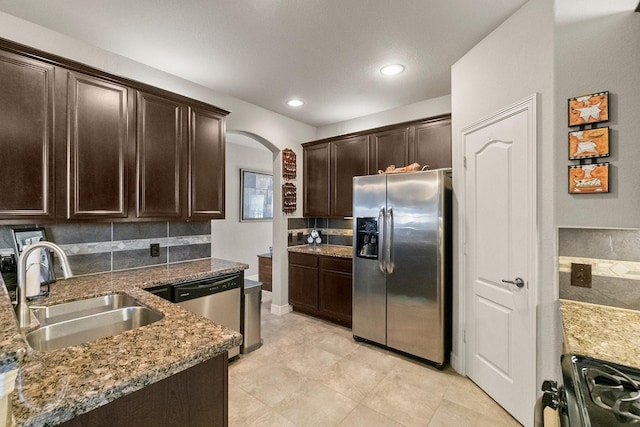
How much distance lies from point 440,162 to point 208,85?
8.59 ft

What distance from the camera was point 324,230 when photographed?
4.50 metres

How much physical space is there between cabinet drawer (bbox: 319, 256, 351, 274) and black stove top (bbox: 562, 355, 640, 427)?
243 centimetres

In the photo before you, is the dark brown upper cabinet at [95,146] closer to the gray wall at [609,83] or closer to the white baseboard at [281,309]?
the white baseboard at [281,309]

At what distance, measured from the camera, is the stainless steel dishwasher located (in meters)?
2.32

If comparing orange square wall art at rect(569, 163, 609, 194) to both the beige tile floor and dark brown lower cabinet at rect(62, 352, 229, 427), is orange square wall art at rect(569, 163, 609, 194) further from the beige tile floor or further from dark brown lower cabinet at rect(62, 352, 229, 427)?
dark brown lower cabinet at rect(62, 352, 229, 427)

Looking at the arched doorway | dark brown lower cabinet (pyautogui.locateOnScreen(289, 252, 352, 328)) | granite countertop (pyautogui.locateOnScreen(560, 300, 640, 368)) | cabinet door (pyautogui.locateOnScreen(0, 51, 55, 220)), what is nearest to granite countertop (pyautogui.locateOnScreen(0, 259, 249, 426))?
cabinet door (pyautogui.locateOnScreen(0, 51, 55, 220))

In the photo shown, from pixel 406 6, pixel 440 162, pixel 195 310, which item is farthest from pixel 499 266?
pixel 195 310

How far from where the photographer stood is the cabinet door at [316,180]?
409cm

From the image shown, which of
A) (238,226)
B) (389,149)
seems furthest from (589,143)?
(238,226)

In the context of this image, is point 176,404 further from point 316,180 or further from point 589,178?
point 316,180

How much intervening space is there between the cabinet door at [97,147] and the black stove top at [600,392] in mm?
2806

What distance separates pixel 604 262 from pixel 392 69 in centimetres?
216

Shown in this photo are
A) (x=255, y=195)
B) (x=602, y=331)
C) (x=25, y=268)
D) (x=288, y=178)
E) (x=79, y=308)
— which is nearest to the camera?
(x=25, y=268)

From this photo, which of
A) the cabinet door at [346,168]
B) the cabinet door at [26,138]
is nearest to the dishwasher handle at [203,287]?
the cabinet door at [26,138]
